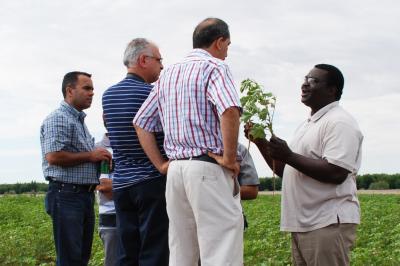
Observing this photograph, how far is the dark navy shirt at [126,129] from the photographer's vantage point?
4.77 meters

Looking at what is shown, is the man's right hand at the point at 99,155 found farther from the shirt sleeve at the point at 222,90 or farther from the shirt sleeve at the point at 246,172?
the shirt sleeve at the point at 222,90

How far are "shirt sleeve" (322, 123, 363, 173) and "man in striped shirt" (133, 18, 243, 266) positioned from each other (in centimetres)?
73

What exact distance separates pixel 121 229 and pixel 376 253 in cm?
564

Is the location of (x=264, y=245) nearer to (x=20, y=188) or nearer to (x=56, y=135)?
(x=56, y=135)

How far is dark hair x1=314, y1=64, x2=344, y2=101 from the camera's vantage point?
15.7 ft

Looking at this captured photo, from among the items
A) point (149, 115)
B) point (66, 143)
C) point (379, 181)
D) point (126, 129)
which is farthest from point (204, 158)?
point (379, 181)

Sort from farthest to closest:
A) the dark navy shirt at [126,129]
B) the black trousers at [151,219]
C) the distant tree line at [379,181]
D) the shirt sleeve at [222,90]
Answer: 1. the distant tree line at [379,181]
2. the dark navy shirt at [126,129]
3. the black trousers at [151,219]
4. the shirt sleeve at [222,90]

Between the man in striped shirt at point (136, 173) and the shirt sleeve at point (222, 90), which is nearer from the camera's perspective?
the shirt sleeve at point (222, 90)

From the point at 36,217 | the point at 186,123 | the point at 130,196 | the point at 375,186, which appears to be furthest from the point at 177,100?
the point at 375,186

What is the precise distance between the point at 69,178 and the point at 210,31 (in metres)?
2.24

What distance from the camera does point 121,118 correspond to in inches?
192

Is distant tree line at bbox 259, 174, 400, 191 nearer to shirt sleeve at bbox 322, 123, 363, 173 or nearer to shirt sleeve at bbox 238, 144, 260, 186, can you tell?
shirt sleeve at bbox 238, 144, 260, 186

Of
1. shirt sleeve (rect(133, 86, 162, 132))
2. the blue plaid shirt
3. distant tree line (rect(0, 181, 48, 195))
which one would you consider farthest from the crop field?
distant tree line (rect(0, 181, 48, 195))

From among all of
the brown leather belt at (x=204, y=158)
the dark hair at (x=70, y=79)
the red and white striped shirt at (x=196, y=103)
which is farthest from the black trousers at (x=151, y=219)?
the dark hair at (x=70, y=79)
